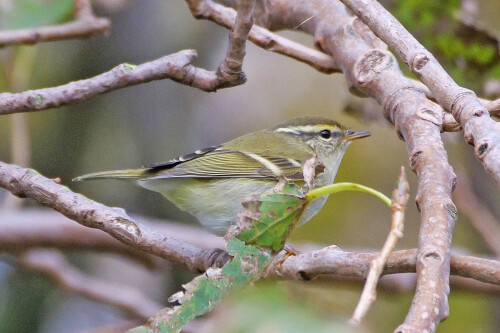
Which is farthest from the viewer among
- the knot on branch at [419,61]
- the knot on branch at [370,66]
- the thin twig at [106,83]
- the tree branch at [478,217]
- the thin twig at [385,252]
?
the tree branch at [478,217]

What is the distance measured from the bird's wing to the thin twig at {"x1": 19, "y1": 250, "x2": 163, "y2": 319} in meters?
0.55

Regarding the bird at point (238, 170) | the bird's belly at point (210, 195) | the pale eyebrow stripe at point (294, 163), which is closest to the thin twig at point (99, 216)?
the bird at point (238, 170)

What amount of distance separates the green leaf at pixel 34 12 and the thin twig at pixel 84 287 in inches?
40.3

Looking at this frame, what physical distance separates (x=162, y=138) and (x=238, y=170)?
4.10 feet

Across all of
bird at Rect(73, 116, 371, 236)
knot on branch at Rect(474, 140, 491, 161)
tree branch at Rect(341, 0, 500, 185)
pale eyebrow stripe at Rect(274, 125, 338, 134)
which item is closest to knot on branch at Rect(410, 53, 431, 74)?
tree branch at Rect(341, 0, 500, 185)

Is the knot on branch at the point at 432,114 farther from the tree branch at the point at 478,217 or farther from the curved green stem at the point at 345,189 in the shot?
the tree branch at the point at 478,217

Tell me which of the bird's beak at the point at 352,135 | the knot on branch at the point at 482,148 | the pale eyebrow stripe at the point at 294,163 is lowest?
the pale eyebrow stripe at the point at 294,163

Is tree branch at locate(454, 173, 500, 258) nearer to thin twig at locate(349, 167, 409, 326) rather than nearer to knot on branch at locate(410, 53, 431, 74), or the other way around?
knot on branch at locate(410, 53, 431, 74)

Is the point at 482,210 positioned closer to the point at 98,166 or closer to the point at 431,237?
the point at 98,166

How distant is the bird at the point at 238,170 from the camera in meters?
3.24

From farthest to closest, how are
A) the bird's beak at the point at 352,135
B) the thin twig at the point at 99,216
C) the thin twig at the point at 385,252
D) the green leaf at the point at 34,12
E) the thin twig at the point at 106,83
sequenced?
the bird's beak at the point at 352,135
the green leaf at the point at 34,12
the thin twig at the point at 106,83
the thin twig at the point at 99,216
the thin twig at the point at 385,252

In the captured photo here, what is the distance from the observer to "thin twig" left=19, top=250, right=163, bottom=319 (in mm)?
3180

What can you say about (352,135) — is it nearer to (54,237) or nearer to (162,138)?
(162,138)

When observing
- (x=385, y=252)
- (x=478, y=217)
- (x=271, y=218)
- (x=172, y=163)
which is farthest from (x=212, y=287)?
(x=478, y=217)
